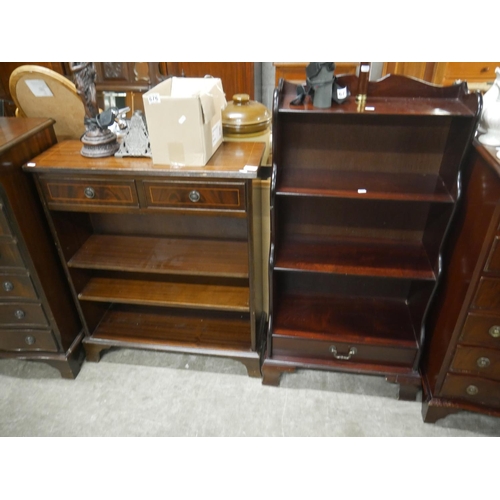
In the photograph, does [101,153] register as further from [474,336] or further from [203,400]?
[474,336]

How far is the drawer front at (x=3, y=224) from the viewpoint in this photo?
1.39 meters

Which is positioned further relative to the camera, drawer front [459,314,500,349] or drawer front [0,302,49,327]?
drawer front [0,302,49,327]

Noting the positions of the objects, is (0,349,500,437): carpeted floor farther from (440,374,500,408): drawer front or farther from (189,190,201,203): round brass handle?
(189,190,201,203): round brass handle

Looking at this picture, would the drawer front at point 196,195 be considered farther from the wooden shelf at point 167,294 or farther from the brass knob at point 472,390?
the brass knob at point 472,390

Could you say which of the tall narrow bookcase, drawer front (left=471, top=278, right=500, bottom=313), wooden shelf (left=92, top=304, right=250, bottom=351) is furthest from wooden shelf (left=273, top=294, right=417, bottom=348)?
drawer front (left=471, top=278, right=500, bottom=313)

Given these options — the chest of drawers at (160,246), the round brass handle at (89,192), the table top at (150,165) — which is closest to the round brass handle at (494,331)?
the chest of drawers at (160,246)

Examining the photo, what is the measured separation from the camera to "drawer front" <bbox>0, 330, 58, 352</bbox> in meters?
1.74

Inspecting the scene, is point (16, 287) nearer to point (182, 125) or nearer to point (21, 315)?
Answer: point (21, 315)

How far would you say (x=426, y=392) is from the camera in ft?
5.29

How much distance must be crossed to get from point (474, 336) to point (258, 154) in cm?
99

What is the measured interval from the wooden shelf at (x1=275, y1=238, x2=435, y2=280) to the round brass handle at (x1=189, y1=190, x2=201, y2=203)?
1.31 feet

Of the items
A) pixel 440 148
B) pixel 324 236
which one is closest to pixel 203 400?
pixel 324 236

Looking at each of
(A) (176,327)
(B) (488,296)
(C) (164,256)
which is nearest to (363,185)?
(B) (488,296)

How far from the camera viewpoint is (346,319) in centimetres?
175
